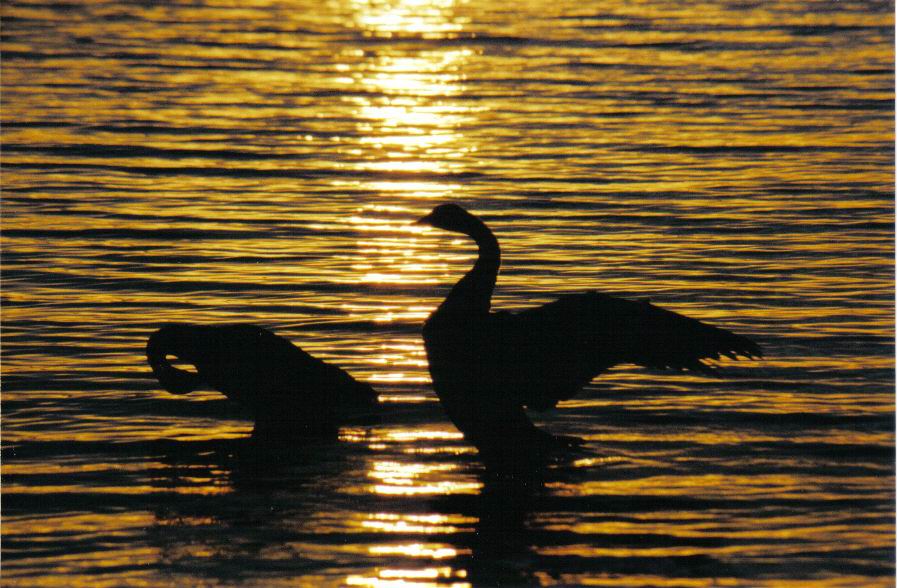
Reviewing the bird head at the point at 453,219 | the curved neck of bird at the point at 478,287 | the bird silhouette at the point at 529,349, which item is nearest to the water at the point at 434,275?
the bird silhouette at the point at 529,349

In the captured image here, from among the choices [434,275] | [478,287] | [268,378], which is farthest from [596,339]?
[434,275]

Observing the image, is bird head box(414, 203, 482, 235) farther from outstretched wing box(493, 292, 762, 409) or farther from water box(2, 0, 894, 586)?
water box(2, 0, 894, 586)

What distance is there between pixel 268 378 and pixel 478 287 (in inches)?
53.2

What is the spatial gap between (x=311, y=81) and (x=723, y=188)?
734 cm

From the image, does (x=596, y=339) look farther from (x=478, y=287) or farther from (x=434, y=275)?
(x=434, y=275)

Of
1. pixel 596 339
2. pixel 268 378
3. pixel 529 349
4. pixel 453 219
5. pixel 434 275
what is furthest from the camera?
pixel 434 275

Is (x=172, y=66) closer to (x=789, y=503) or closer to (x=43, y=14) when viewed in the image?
(x=43, y=14)

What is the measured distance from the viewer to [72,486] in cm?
907

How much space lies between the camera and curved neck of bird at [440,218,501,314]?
9375 millimetres

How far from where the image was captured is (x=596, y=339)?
9250 mm

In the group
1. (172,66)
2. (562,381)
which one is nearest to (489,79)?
(172,66)

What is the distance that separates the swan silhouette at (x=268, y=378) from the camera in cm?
988

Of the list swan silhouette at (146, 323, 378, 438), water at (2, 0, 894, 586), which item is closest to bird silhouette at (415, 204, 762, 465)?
water at (2, 0, 894, 586)

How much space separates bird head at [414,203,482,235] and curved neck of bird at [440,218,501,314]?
19 centimetres
